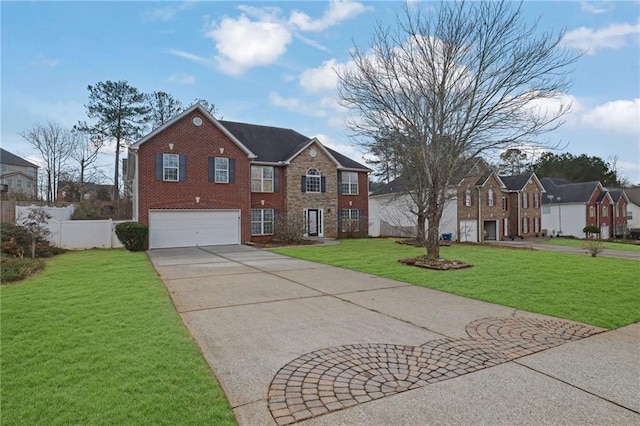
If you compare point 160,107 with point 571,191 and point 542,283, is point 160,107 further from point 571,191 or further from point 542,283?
point 571,191

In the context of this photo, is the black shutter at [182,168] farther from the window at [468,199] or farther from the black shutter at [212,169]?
the window at [468,199]

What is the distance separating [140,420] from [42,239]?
15.5m

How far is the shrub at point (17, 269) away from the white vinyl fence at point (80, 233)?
21.5 feet

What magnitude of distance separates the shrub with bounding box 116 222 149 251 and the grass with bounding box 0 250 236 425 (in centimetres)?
986

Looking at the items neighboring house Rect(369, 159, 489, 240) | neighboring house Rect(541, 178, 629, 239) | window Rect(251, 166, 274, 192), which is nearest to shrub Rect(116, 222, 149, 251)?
window Rect(251, 166, 274, 192)

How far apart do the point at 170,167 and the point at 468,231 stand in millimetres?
23069

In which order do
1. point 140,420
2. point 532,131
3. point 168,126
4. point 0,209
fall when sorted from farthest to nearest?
1. point 168,126
2. point 0,209
3. point 532,131
4. point 140,420

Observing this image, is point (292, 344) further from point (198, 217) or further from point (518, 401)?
point (198, 217)

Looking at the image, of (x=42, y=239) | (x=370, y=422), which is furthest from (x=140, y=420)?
(x=42, y=239)

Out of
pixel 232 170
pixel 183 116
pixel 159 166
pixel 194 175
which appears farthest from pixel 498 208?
pixel 159 166

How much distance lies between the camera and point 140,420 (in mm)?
2783

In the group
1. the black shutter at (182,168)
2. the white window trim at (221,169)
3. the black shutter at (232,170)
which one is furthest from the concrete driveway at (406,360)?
the black shutter at (232,170)

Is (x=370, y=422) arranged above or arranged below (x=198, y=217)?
below

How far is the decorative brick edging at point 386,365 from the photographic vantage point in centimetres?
324
